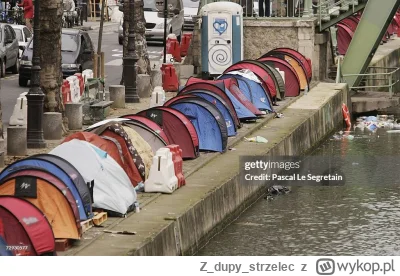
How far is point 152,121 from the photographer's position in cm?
2672

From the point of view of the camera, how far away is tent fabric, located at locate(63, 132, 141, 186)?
22938mm

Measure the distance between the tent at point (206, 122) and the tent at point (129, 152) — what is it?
4.81 metres

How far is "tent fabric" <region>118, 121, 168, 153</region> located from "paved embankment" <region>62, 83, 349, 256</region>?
76 centimetres

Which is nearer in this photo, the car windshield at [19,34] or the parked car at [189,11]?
the car windshield at [19,34]

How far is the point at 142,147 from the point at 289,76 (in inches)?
626

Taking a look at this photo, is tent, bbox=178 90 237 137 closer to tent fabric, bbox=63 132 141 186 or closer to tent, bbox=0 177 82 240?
tent fabric, bbox=63 132 141 186

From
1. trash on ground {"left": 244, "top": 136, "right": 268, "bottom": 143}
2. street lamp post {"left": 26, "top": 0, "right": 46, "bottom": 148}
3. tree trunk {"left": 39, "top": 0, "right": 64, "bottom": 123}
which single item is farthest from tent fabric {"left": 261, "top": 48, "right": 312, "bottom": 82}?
street lamp post {"left": 26, "top": 0, "right": 46, "bottom": 148}

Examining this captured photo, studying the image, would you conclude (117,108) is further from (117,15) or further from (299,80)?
(117,15)

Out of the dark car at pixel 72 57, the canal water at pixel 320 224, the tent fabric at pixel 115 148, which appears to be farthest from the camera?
the dark car at pixel 72 57

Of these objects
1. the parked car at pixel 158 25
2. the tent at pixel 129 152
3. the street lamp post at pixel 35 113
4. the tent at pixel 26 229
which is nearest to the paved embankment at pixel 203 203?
the tent at pixel 26 229

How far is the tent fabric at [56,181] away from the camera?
1972 centimetres

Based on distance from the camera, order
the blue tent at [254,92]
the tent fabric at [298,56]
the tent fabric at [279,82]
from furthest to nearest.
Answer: the tent fabric at [298,56], the tent fabric at [279,82], the blue tent at [254,92]

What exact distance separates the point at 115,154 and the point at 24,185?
12.9 feet

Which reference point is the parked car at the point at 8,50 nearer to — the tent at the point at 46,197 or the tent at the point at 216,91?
the tent at the point at 216,91
